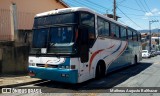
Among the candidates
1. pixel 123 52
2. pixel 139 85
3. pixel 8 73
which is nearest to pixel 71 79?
pixel 139 85

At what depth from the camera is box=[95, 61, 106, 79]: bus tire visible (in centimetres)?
1178

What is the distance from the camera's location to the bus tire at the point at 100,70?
1178 cm

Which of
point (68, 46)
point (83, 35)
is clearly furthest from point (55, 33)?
point (83, 35)

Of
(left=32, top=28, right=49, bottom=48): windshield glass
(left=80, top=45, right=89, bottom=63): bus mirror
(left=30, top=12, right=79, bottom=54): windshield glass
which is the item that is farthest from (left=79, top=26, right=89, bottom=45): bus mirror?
(left=32, top=28, right=49, bottom=48): windshield glass

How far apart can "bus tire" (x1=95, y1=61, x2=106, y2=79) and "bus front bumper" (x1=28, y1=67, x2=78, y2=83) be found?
8.20ft

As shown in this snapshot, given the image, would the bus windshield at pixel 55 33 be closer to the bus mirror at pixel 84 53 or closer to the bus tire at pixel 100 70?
the bus mirror at pixel 84 53

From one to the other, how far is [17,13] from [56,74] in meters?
8.22

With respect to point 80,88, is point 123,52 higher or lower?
higher

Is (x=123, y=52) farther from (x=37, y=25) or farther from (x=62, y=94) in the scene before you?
(x=62, y=94)

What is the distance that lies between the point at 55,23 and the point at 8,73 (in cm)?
499

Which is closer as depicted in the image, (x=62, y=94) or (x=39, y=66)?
(x=62, y=94)

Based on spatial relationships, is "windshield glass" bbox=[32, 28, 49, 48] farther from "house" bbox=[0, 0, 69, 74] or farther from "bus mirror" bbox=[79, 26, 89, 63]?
"house" bbox=[0, 0, 69, 74]

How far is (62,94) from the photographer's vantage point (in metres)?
8.89

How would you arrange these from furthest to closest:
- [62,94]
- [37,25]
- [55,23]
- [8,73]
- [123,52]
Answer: [123,52], [8,73], [37,25], [55,23], [62,94]
